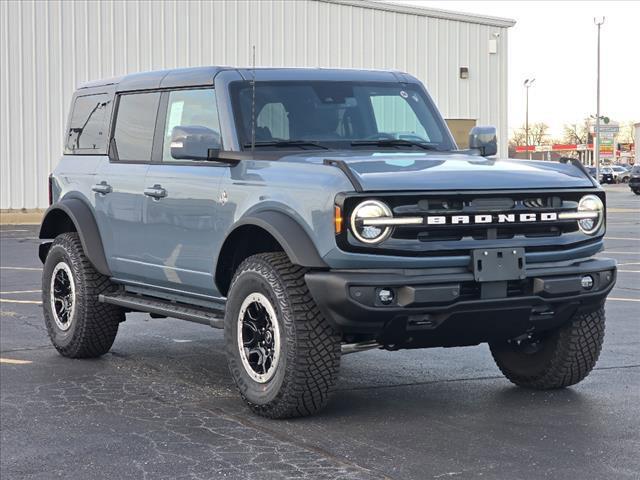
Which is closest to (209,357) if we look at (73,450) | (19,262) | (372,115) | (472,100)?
(372,115)

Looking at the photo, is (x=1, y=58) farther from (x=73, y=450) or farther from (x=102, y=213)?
(x=73, y=450)

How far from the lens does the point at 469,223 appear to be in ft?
21.2

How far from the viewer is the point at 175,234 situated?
780 cm

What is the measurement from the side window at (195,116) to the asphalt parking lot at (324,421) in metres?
1.53

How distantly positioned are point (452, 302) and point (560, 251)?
0.78 meters

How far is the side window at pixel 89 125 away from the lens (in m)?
9.16

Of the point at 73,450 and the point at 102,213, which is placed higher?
the point at 102,213

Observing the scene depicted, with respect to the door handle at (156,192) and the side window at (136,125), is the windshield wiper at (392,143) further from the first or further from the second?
the side window at (136,125)

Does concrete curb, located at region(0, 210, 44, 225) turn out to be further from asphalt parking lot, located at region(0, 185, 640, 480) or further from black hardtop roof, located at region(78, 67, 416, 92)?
black hardtop roof, located at region(78, 67, 416, 92)

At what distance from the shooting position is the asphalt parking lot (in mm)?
5609

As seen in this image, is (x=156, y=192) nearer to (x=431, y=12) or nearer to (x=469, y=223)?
(x=469, y=223)

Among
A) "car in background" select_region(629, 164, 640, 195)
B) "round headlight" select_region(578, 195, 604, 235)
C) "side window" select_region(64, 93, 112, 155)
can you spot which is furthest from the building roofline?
"round headlight" select_region(578, 195, 604, 235)

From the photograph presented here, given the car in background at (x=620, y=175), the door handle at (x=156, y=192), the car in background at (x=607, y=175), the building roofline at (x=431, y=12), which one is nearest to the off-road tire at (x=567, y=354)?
the door handle at (x=156, y=192)

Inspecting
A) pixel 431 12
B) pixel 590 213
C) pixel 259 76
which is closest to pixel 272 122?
pixel 259 76
